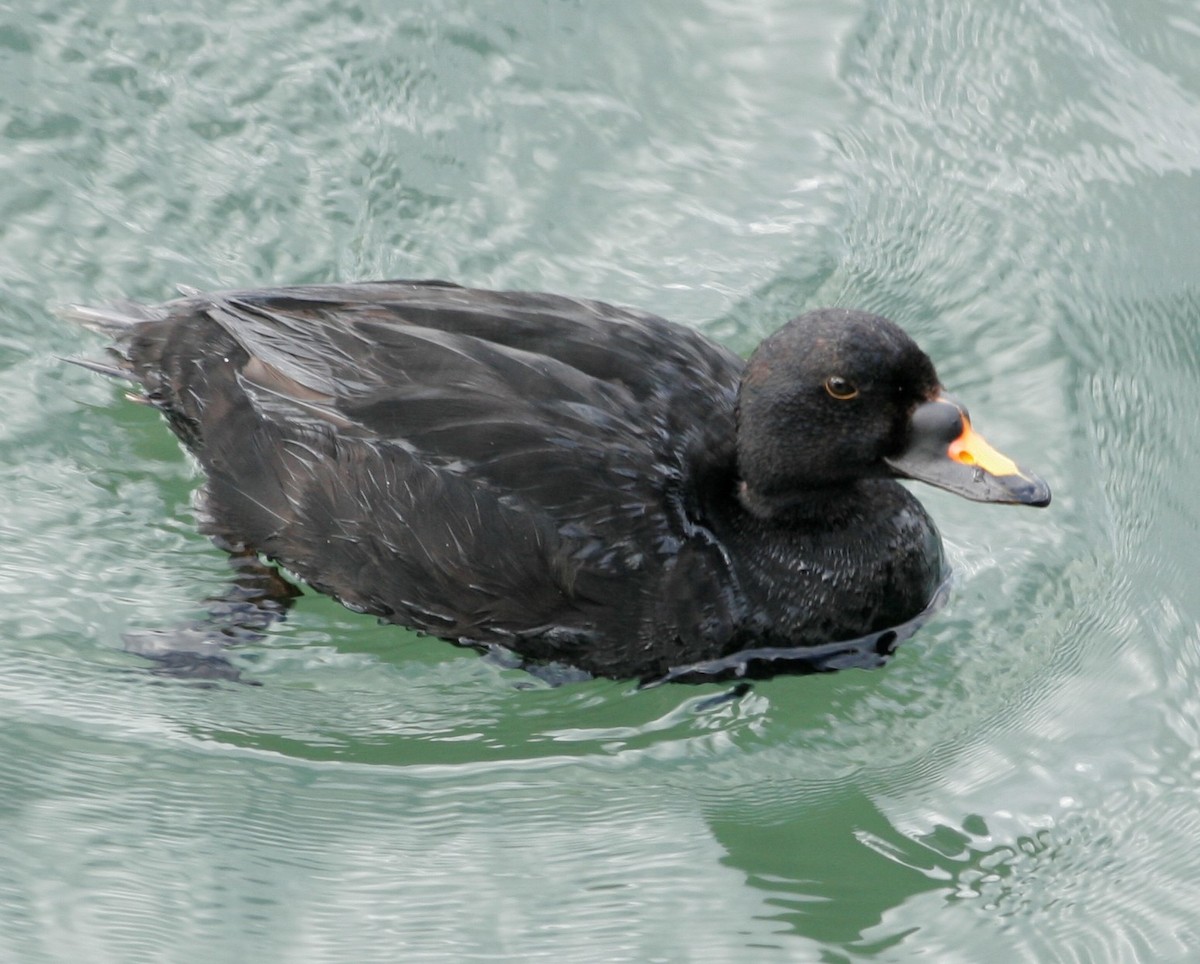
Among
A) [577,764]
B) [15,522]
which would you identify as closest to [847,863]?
[577,764]

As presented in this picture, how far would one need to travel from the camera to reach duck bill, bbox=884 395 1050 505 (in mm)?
5254

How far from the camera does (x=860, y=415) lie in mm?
5312

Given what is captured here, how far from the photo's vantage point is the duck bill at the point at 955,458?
525 cm

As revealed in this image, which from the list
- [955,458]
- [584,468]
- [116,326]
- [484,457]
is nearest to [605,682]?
[584,468]

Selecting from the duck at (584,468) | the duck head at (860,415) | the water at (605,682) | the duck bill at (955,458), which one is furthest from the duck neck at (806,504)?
the water at (605,682)

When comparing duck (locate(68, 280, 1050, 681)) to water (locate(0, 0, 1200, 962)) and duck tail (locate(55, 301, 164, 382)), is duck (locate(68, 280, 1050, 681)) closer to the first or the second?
water (locate(0, 0, 1200, 962))

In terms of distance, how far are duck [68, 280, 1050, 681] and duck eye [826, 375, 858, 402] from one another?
0.03 ft

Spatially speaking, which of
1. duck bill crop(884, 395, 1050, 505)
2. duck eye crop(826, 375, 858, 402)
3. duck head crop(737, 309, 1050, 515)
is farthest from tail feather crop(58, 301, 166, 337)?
duck bill crop(884, 395, 1050, 505)

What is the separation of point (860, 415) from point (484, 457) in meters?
1.17

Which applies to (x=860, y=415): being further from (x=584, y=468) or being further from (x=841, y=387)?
(x=584, y=468)

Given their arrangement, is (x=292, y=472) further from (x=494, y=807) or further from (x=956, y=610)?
(x=956, y=610)

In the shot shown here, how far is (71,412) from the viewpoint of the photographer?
641cm

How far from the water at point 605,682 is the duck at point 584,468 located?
0.29 metres

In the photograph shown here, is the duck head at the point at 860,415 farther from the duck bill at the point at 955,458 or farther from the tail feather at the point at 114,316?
the tail feather at the point at 114,316
